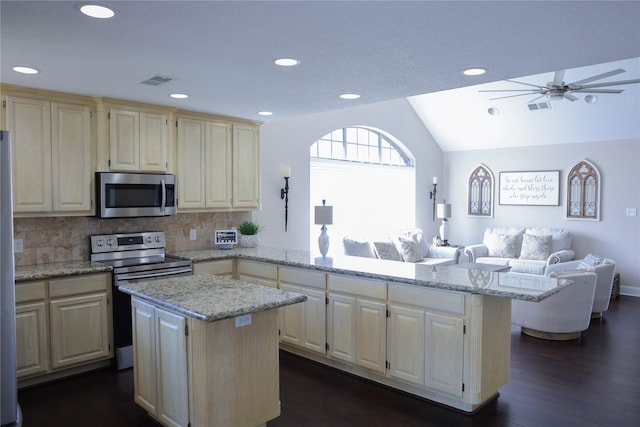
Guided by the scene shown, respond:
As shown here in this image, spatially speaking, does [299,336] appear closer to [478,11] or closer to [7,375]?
[7,375]

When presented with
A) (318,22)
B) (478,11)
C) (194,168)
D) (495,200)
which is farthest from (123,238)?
(495,200)

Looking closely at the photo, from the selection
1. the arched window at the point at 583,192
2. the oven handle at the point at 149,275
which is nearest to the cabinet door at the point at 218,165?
the oven handle at the point at 149,275

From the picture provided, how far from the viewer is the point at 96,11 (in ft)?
7.38

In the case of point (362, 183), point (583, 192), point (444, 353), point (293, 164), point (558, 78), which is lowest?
point (444, 353)

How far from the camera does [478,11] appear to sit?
7.33 feet

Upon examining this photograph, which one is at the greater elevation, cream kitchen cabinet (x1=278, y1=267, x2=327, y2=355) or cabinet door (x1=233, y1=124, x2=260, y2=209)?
cabinet door (x1=233, y1=124, x2=260, y2=209)

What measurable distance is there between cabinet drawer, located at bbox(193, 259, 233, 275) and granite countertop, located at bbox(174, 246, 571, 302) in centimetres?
6

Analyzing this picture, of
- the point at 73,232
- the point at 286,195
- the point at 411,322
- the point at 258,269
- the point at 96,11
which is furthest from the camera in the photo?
the point at 286,195

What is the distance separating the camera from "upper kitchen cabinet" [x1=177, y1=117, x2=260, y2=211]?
16.0ft

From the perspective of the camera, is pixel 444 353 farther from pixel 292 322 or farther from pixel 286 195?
pixel 286 195

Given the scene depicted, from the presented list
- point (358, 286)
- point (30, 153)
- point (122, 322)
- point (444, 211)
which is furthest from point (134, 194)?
point (444, 211)

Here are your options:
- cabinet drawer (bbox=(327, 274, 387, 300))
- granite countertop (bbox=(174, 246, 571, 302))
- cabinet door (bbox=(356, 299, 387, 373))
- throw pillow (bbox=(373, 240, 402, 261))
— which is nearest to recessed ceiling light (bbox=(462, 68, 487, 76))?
granite countertop (bbox=(174, 246, 571, 302))

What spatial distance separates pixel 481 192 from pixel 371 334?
6.17 meters

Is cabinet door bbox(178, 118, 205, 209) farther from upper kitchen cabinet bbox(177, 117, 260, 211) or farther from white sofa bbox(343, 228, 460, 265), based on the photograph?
white sofa bbox(343, 228, 460, 265)
